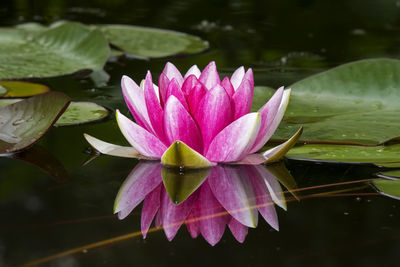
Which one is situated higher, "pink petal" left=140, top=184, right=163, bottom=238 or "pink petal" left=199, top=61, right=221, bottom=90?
"pink petal" left=199, top=61, right=221, bottom=90

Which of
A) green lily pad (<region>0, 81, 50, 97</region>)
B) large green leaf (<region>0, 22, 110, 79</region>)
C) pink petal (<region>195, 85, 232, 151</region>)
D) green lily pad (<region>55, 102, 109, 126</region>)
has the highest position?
pink petal (<region>195, 85, 232, 151</region>)

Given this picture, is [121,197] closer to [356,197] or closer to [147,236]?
[147,236]

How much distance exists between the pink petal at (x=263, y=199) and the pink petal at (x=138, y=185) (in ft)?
0.60

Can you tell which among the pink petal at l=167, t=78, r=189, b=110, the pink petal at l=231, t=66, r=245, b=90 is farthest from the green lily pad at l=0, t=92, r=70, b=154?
the pink petal at l=231, t=66, r=245, b=90

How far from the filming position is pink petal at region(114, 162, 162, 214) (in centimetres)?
109

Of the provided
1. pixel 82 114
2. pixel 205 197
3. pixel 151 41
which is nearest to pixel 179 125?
pixel 205 197

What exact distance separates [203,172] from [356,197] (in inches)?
11.7

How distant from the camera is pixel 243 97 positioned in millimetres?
1229

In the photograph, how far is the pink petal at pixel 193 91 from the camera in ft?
3.95

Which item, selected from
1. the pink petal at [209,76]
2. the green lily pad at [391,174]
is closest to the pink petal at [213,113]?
the pink petal at [209,76]

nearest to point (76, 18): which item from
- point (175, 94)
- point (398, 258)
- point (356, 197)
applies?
point (175, 94)

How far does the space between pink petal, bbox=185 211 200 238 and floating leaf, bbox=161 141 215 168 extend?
14cm

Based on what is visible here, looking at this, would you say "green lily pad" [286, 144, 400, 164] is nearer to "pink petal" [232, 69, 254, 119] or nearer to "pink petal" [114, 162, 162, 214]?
"pink petal" [232, 69, 254, 119]

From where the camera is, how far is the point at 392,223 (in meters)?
1.00
